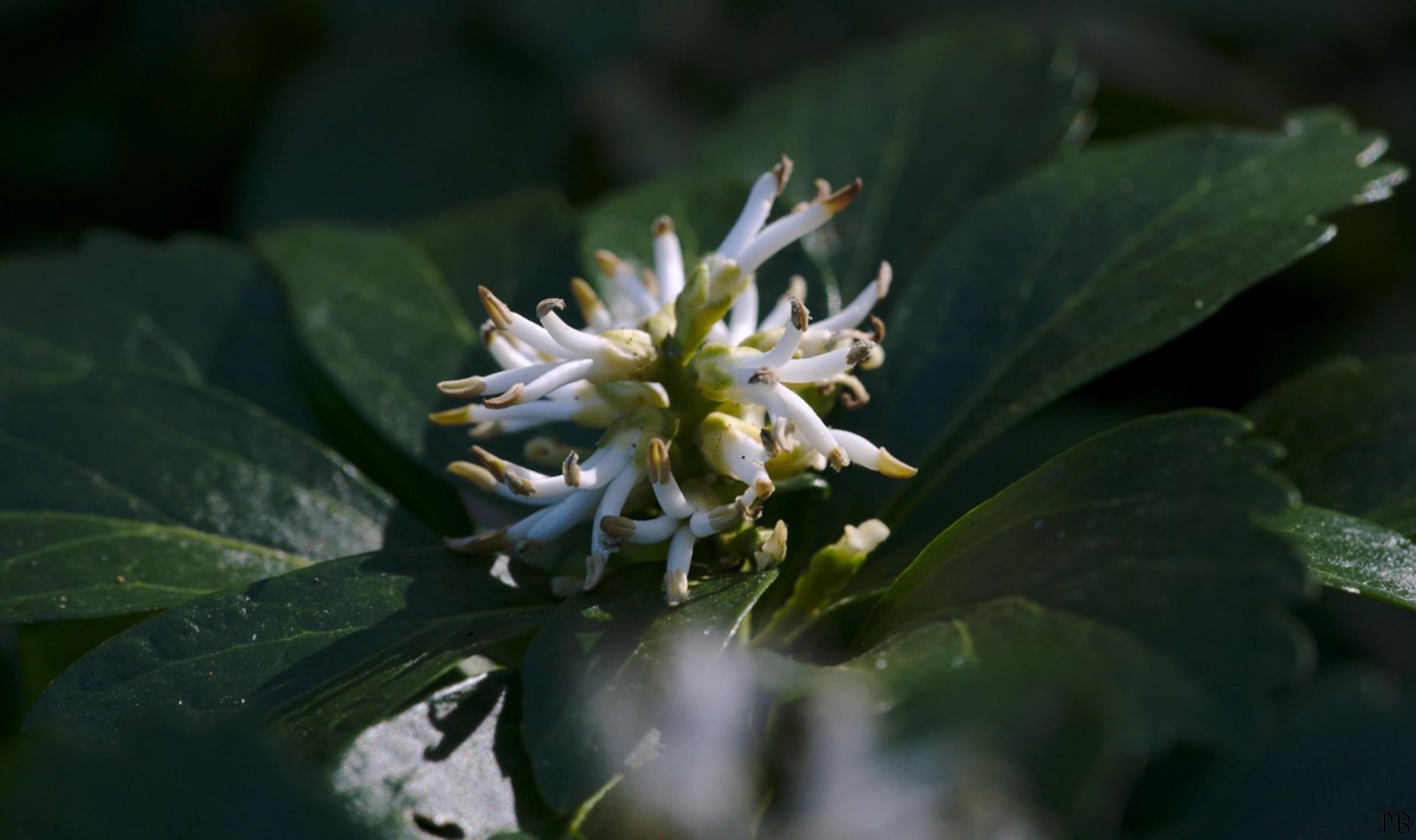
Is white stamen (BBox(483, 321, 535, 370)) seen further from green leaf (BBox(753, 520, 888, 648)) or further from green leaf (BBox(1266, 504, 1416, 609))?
green leaf (BBox(1266, 504, 1416, 609))

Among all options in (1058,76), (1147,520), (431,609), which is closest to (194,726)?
(431,609)

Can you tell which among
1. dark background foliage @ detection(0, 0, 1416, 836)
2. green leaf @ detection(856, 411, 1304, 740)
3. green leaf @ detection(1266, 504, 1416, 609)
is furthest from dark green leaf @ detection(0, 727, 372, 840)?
dark background foliage @ detection(0, 0, 1416, 836)

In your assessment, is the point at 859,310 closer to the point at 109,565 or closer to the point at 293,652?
the point at 293,652

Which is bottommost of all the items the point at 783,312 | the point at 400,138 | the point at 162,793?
the point at 400,138

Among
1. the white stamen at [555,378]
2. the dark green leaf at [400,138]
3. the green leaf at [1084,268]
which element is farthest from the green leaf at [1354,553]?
the dark green leaf at [400,138]

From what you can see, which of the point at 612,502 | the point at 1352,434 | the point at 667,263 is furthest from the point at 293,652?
the point at 1352,434

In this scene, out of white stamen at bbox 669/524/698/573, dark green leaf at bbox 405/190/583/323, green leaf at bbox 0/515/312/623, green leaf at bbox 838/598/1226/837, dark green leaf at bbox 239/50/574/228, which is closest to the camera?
green leaf at bbox 838/598/1226/837
